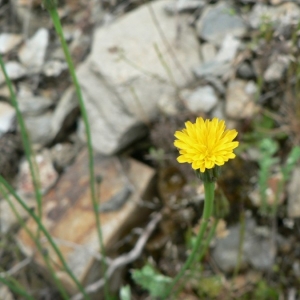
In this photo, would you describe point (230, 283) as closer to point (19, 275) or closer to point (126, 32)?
point (19, 275)

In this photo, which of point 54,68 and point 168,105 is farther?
point 54,68

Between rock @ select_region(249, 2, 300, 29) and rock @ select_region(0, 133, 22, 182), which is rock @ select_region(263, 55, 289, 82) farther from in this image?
rock @ select_region(0, 133, 22, 182)

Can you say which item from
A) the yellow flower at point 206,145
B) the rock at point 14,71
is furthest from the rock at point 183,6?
the yellow flower at point 206,145

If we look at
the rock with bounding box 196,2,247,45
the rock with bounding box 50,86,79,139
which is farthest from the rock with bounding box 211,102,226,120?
the rock with bounding box 50,86,79,139

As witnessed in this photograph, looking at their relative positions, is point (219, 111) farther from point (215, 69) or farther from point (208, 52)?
point (208, 52)

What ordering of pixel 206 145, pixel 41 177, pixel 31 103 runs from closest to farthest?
pixel 206 145 → pixel 41 177 → pixel 31 103

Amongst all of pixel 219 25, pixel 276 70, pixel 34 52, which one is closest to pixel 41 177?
pixel 34 52
